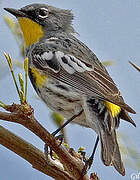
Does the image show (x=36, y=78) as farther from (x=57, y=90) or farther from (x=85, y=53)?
(x=85, y=53)

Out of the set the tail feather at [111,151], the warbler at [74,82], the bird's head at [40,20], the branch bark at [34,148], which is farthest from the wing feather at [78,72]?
the branch bark at [34,148]

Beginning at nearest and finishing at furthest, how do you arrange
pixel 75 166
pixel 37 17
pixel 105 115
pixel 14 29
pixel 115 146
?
pixel 75 166, pixel 14 29, pixel 115 146, pixel 105 115, pixel 37 17

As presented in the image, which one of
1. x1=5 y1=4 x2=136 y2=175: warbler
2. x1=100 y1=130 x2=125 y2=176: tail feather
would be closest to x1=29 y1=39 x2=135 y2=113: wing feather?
x1=5 y1=4 x2=136 y2=175: warbler

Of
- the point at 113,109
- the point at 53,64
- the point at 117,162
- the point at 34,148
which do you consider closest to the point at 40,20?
the point at 53,64

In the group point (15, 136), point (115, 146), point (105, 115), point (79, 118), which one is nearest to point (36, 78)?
point (79, 118)

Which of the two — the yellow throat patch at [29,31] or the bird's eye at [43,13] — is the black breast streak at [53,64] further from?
the bird's eye at [43,13]

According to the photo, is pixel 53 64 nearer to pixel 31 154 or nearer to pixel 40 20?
pixel 40 20

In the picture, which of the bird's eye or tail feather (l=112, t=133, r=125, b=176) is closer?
tail feather (l=112, t=133, r=125, b=176)

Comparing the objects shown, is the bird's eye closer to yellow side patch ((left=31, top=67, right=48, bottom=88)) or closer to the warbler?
the warbler
